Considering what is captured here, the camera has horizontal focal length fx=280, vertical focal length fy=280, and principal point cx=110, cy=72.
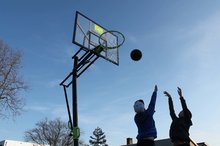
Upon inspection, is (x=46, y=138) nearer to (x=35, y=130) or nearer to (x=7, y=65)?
(x=35, y=130)

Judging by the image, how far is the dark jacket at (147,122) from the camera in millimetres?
6102

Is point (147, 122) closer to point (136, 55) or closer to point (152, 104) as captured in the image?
point (152, 104)

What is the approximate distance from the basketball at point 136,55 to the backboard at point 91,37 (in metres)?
2.60

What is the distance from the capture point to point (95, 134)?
8800 centimetres

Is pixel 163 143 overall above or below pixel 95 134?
below

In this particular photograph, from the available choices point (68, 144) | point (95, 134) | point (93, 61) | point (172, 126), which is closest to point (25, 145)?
point (93, 61)

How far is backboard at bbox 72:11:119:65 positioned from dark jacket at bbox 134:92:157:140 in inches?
284

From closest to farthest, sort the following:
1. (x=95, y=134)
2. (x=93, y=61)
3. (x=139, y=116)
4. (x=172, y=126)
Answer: (x=139, y=116) < (x=172, y=126) < (x=93, y=61) < (x=95, y=134)

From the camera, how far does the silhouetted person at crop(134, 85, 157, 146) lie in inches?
238

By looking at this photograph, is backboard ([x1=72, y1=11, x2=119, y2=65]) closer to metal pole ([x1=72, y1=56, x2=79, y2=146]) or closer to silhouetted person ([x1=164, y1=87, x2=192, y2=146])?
metal pole ([x1=72, y1=56, x2=79, y2=146])

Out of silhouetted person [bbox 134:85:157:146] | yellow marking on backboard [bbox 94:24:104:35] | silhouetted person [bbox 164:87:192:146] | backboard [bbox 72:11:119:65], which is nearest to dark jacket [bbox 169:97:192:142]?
silhouetted person [bbox 164:87:192:146]

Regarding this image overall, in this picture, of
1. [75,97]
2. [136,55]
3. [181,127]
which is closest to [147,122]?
[181,127]

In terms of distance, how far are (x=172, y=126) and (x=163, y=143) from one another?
82.0 ft

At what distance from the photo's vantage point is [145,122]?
622 centimetres
